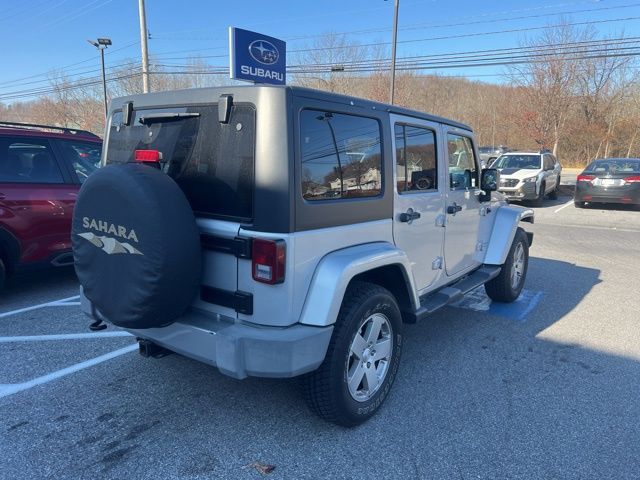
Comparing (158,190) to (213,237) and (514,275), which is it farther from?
(514,275)

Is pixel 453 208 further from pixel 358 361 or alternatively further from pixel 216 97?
pixel 216 97

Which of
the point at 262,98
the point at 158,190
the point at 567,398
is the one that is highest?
the point at 262,98

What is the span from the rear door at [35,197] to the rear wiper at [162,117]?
9.11ft

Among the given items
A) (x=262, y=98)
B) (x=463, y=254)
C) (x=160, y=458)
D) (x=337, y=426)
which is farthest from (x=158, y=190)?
(x=463, y=254)

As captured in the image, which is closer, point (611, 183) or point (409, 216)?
point (409, 216)

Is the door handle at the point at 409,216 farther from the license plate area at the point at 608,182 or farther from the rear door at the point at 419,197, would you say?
the license plate area at the point at 608,182

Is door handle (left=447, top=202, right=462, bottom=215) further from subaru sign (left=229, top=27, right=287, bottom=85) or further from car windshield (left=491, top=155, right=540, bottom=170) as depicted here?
car windshield (left=491, top=155, right=540, bottom=170)

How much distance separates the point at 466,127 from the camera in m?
4.60

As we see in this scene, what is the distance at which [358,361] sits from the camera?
292 centimetres

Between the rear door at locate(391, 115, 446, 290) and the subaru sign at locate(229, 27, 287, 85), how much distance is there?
18.0ft

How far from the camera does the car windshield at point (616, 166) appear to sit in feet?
44.6

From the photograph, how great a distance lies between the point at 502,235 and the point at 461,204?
41.2 inches

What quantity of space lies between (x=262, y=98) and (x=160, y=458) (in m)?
2.06

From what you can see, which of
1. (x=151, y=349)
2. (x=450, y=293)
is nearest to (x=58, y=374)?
(x=151, y=349)
